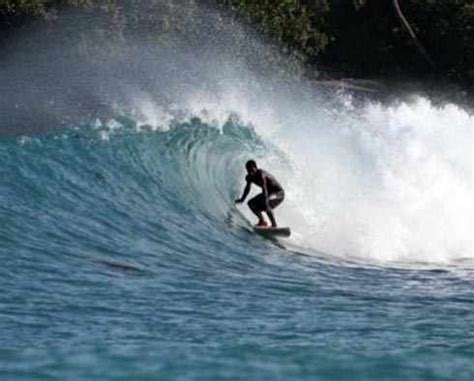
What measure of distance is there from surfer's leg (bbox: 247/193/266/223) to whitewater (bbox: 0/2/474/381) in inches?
17.2

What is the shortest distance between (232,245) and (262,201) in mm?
2180

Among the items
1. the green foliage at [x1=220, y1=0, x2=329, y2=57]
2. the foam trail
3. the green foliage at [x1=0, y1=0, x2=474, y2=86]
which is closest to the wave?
the foam trail

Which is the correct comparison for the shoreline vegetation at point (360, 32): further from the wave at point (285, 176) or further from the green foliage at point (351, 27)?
the wave at point (285, 176)

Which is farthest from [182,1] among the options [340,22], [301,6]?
[340,22]

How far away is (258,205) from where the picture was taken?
1944 cm

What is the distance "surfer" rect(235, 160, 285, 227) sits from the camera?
1930 cm

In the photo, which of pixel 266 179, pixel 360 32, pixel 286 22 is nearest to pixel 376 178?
pixel 266 179

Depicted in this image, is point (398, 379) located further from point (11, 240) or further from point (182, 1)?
point (182, 1)

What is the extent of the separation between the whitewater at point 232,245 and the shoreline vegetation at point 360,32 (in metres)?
8.13

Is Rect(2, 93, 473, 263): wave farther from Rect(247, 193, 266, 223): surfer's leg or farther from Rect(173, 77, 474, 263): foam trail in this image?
Rect(247, 193, 266, 223): surfer's leg

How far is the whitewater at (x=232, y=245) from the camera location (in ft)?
31.2

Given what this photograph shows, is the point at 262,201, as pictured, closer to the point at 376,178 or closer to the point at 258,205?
the point at 258,205

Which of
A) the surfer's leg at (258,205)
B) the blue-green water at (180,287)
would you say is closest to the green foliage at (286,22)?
the blue-green water at (180,287)

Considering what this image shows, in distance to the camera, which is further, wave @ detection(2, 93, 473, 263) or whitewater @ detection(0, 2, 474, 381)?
wave @ detection(2, 93, 473, 263)
